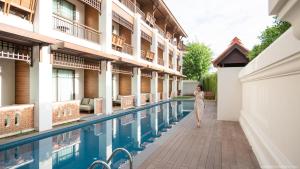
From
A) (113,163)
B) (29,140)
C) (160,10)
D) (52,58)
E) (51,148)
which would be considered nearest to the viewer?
(113,163)

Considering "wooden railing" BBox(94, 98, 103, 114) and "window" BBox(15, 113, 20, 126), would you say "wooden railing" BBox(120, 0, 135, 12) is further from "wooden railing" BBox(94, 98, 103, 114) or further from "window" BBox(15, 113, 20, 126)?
"window" BBox(15, 113, 20, 126)

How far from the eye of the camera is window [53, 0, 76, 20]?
13.6m

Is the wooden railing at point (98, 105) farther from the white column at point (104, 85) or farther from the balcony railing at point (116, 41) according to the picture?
the balcony railing at point (116, 41)

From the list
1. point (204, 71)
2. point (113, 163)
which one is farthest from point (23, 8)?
point (204, 71)

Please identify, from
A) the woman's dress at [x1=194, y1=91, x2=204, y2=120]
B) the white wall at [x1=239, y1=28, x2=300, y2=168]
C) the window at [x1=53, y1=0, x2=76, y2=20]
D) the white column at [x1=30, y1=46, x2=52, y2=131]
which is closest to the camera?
the white wall at [x1=239, y1=28, x2=300, y2=168]

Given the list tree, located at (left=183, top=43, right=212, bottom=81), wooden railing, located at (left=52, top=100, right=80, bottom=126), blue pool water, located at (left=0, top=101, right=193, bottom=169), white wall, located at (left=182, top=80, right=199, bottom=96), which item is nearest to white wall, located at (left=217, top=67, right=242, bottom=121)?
blue pool water, located at (left=0, top=101, right=193, bottom=169)

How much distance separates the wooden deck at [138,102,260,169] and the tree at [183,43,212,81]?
33601mm

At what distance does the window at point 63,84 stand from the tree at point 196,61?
2896cm

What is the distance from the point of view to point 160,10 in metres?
26.4

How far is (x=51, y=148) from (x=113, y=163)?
8.80ft

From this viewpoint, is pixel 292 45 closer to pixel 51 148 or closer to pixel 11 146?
pixel 51 148

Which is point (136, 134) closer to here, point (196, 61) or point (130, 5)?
point (130, 5)

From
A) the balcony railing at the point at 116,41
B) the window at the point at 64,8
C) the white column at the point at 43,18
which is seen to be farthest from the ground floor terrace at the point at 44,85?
the window at the point at 64,8

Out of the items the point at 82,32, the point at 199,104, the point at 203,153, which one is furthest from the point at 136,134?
the point at 82,32
